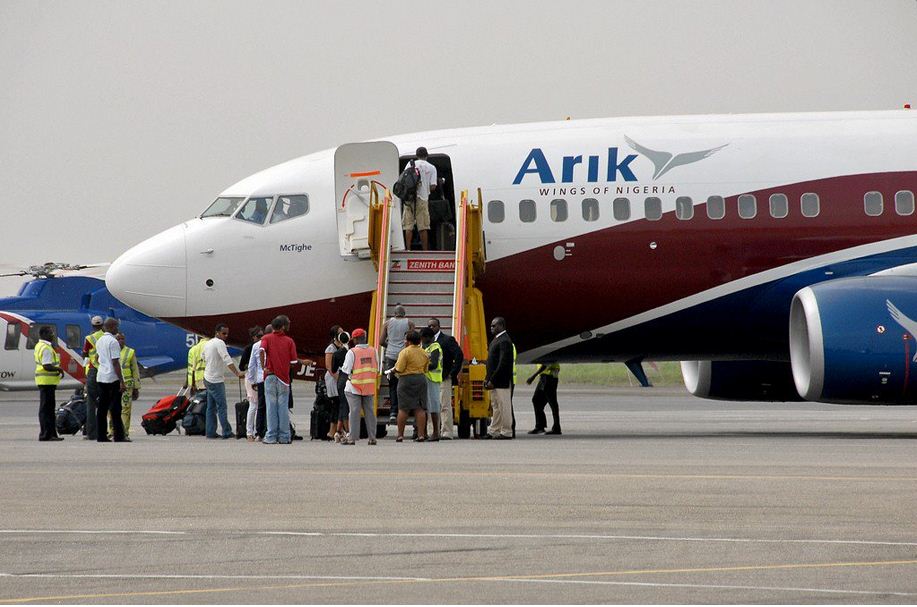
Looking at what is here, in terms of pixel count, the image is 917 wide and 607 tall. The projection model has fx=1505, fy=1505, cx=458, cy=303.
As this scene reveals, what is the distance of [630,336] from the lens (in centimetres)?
2547

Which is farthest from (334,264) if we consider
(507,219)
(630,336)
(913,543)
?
(913,543)

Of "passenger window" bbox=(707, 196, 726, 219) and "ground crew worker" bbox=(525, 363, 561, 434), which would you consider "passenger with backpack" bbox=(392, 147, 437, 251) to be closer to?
"ground crew worker" bbox=(525, 363, 561, 434)

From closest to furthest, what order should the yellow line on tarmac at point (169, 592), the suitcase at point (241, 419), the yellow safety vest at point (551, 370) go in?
the yellow line on tarmac at point (169, 592), the suitcase at point (241, 419), the yellow safety vest at point (551, 370)

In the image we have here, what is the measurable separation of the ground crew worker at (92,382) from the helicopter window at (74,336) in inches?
844

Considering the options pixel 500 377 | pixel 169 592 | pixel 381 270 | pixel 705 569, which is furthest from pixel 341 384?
pixel 169 592

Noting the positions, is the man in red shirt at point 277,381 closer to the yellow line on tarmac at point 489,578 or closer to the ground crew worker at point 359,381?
the ground crew worker at point 359,381

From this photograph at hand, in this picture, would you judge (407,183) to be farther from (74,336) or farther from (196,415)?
(74,336)

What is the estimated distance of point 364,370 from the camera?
73.4 feet

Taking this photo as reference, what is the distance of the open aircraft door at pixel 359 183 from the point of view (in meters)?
25.0

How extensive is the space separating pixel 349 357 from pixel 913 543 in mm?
13230

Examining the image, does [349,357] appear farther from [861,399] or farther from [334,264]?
[861,399]

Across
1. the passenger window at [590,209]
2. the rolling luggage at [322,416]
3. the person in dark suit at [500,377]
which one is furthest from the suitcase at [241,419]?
the passenger window at [590,209]

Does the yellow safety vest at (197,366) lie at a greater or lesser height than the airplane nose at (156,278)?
lesser

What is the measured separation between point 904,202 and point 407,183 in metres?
8.24
